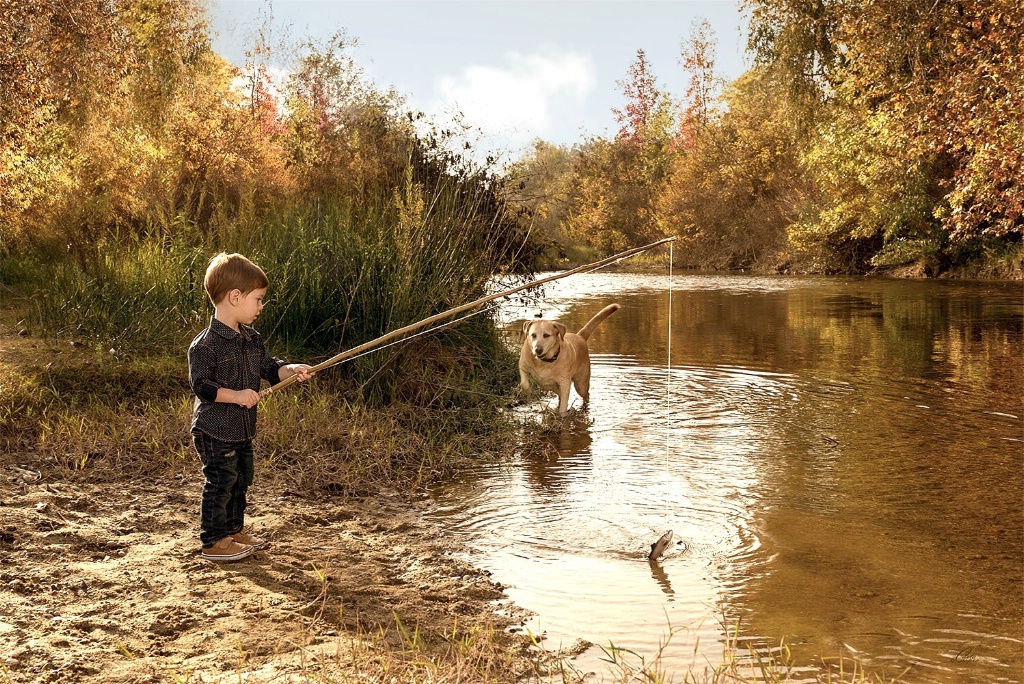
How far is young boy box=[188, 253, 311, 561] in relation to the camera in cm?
479

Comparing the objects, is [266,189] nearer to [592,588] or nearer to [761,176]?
[592,588]

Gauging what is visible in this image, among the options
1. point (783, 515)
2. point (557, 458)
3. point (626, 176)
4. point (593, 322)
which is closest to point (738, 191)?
point (626, 176)

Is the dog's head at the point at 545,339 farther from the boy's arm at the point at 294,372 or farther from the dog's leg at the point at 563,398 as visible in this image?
the boy's arm at the point at 294,372

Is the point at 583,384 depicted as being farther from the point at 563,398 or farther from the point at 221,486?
the point at 221,486

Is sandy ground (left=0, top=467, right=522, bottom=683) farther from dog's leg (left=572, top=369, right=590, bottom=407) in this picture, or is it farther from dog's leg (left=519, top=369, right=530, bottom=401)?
dog's leg (left=572, top=369, right=590, bottom=407)

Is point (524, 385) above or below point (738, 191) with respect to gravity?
below

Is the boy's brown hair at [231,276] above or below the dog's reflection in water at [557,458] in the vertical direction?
above

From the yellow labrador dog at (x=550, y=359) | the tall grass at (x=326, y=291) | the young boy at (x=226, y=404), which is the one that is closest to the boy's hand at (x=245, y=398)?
the young boy at (x=226, y=404)

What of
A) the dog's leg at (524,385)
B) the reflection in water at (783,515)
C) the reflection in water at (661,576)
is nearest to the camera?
the reflection in water at (783,515)

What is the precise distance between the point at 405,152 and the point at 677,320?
9.68 metres

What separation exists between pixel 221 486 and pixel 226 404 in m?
0.42

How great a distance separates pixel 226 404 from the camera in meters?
4.88

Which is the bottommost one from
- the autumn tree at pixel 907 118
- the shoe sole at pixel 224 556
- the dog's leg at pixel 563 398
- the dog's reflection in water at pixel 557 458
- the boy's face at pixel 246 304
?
the shoe sole at pixel 224 556

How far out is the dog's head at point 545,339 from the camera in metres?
8.98
